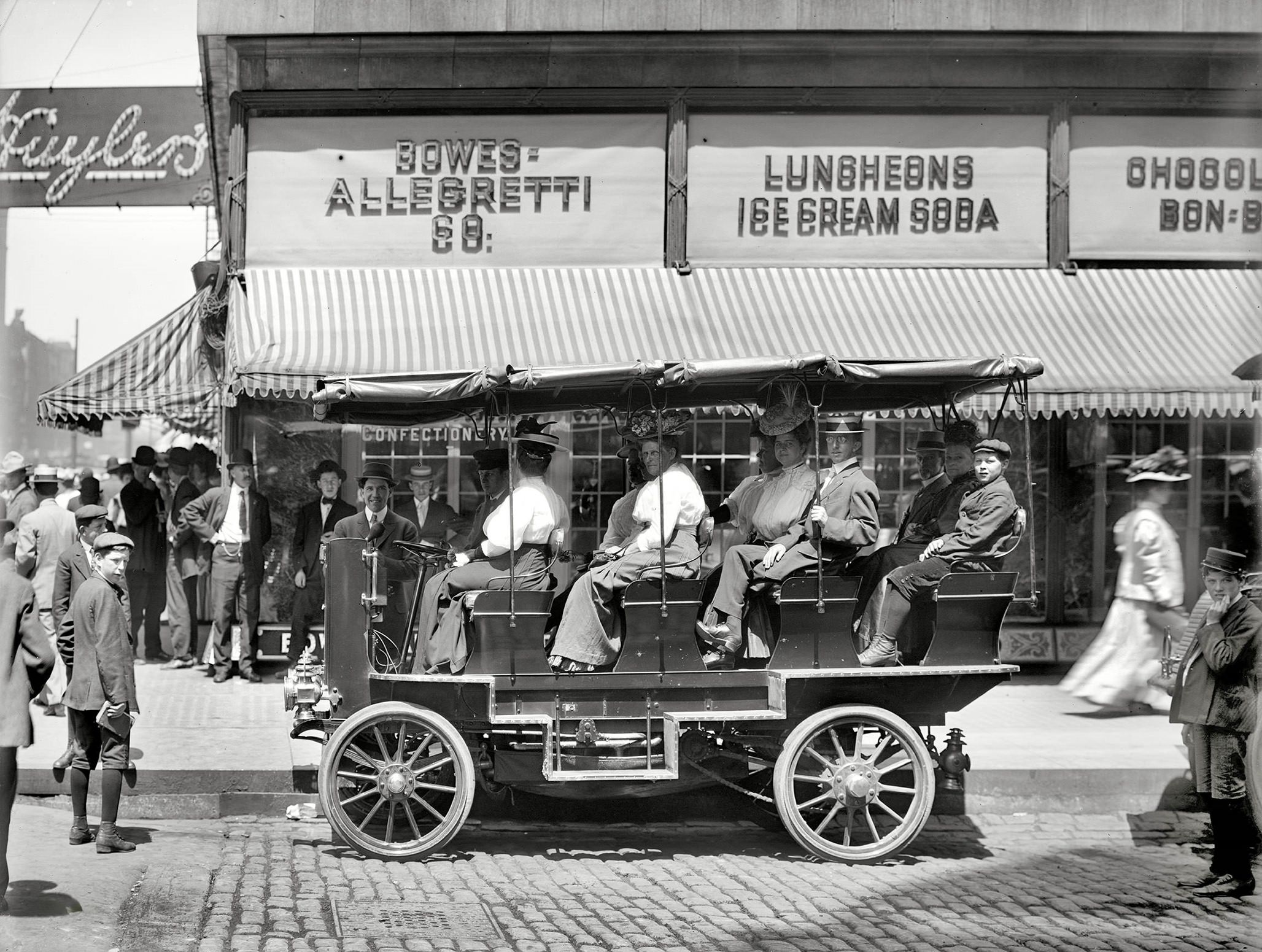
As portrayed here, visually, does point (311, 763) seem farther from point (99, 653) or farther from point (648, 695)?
point (648, 695)

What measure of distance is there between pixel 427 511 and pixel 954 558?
5.15 meters

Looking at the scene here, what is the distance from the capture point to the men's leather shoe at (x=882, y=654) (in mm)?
7039

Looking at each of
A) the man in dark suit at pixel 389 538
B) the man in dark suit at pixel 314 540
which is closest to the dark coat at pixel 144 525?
the man in dark suit at pixel 314 540

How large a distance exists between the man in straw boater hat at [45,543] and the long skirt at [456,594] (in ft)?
16.7

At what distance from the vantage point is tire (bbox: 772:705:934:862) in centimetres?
668

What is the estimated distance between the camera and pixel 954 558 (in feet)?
23.4

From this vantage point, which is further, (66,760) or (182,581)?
(182,581)

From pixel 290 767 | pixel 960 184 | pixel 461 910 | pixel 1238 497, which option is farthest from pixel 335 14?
pixel 1238 497

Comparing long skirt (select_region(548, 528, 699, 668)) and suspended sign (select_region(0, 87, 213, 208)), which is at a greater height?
suspended sign (select_region(0, 87, 213, 208))

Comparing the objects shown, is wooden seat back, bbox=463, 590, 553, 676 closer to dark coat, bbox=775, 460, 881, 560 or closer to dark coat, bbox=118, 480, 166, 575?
dark coat, bbox=775, 460, 881, 560

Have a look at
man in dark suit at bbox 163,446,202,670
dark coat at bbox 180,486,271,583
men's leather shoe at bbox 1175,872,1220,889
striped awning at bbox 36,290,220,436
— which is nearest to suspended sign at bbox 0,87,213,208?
striped awning at bbox 36,290,220,436

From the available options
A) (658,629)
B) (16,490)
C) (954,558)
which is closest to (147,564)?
(16,490)

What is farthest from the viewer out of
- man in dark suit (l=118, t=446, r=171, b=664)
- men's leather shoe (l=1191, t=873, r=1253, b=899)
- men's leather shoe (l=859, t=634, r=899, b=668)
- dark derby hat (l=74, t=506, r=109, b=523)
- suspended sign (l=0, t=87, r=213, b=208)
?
suspended sign (l=0, t=87, r=213, b=208)

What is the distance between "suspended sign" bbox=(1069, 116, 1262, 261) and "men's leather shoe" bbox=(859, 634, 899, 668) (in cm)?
648
